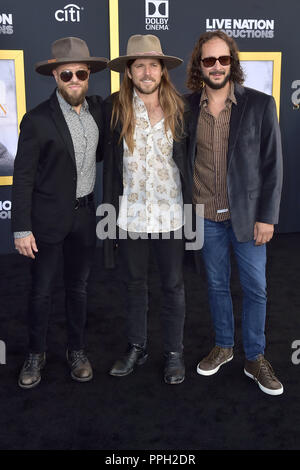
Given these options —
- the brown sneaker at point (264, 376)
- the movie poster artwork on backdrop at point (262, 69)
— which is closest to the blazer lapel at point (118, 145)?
the brown sneaker at point (264, 376)

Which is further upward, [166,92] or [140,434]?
[166,92]

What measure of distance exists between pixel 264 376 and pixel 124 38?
3.97 m

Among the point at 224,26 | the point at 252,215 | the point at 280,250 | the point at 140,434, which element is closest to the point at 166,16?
the point at 224,26

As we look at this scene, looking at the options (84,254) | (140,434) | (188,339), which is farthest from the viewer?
(188,339)

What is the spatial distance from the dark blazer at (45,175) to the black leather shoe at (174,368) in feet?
3.19

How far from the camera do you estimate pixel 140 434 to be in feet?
8.05

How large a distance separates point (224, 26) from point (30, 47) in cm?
214

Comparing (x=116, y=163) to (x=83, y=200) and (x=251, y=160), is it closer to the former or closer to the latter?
(x=83, y=200)

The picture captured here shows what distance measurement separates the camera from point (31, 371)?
2922 mm

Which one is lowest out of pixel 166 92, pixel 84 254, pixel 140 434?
pixel 140 434

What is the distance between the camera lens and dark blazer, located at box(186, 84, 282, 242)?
2.55 meters

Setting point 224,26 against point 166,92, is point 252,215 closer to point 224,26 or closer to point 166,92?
point 166,92

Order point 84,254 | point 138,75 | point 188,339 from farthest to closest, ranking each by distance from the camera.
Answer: point 188,339 → point 84,254 → point 138,75

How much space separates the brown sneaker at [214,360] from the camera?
302cm
